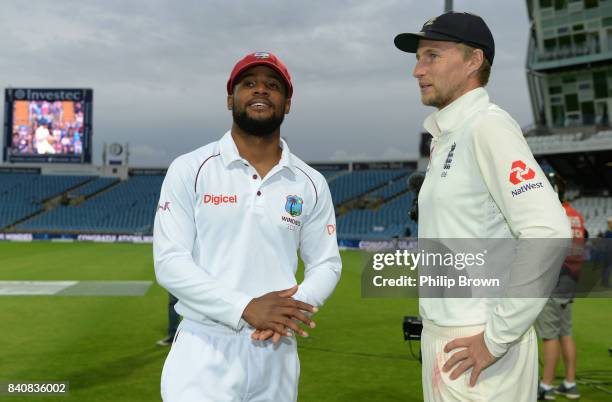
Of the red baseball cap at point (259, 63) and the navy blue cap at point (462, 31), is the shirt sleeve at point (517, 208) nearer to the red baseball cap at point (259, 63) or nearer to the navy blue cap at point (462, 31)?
the navy blue cap at point (462, 31)

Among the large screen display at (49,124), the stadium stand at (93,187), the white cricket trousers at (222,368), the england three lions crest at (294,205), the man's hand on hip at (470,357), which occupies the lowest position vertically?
the white cricket trousers at (222,368)

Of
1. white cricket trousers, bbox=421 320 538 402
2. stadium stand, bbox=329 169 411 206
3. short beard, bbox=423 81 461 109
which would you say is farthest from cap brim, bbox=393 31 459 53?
stadium stand, bbox=329 169 411 206

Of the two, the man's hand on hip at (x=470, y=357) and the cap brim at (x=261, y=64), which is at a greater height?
the cap brim at (x=261, y=64)

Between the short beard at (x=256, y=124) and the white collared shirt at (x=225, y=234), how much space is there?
110 millimetres

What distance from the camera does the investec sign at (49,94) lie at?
46.9 meters

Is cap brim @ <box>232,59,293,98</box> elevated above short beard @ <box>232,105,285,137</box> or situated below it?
above

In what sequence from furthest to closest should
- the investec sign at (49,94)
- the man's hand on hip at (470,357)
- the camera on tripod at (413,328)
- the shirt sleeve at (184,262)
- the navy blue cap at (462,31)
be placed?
the investec sign at (49,94) → the camera on tripod at (413,328) → the shirt sleeve at (184,262) → the navy blue cap at (462,31) → the man's hand on hip at (470,357)

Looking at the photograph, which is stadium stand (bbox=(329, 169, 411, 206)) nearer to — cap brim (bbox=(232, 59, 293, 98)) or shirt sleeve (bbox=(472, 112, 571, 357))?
cap brim (bbox=(232, 59, 293, 98))

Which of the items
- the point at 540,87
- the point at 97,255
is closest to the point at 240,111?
the point at 97,255

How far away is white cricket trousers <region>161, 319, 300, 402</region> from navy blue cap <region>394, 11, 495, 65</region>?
61.0 inches

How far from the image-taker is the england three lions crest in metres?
2.98

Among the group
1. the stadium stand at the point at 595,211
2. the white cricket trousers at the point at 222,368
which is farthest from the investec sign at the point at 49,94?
the white cricket trousers at the point at 222,368

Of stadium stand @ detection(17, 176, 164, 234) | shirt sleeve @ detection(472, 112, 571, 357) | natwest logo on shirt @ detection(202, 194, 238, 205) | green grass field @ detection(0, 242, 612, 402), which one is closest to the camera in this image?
shirt sleeve @ detection(472, 112, 571, 357)

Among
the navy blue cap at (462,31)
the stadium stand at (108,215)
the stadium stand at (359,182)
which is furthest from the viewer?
the stadium stand at (359,182)
